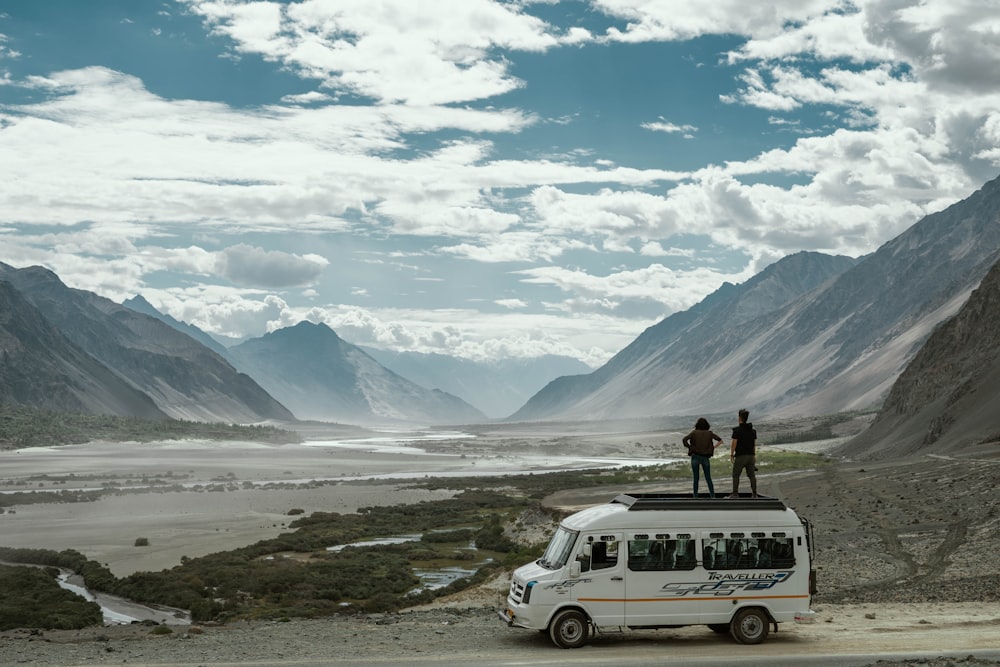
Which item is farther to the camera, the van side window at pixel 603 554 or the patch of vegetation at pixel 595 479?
the patch of vegetation at pixel 595 479

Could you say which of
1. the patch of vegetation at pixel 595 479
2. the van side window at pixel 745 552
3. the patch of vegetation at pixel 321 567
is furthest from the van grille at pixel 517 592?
the patch of vegetation at pixel 595 479

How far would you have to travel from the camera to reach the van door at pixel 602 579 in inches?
814

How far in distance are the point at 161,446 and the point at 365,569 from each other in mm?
135499

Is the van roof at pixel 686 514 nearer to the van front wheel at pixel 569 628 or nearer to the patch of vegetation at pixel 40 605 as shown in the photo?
the van front wheel at pixel 569 628

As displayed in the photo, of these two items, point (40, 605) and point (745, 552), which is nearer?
point (745, 552)

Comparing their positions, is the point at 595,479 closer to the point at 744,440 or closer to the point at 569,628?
the point at 744,440

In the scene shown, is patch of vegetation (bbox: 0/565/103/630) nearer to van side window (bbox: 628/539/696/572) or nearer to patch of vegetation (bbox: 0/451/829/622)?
patch of vegetation (bbox: 0/451/829/622)

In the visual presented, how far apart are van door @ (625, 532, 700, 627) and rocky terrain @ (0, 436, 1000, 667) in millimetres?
833

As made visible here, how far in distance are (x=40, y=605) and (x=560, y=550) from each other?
2162 cm

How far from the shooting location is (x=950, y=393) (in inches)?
3258

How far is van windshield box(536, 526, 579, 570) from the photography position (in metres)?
20.9

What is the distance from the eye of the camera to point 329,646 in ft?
74.4

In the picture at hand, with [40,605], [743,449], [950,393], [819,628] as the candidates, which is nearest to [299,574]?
[40,605]

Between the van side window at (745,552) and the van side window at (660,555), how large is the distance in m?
0.35
